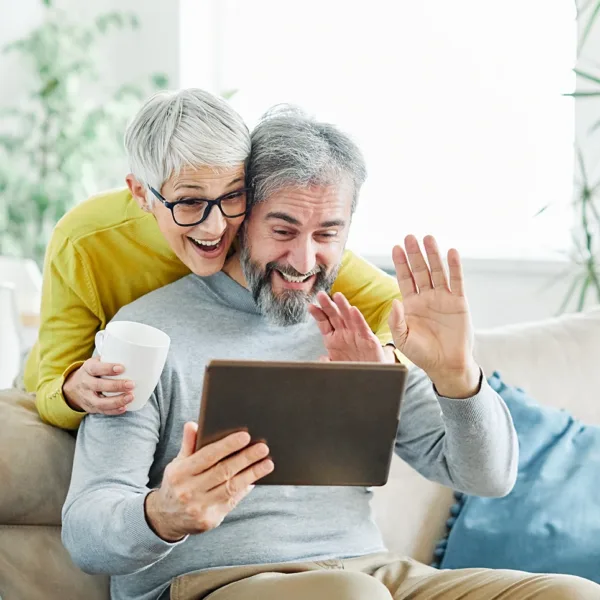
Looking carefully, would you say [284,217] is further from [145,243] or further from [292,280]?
[145,243]

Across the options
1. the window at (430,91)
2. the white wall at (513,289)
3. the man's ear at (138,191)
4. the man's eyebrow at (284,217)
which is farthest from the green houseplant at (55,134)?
the man's eyebrow at (284,217)

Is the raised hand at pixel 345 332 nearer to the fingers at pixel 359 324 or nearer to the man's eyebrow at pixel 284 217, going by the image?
the fingers at pixel 359 324

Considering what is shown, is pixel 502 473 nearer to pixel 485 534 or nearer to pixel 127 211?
pixel 485 534

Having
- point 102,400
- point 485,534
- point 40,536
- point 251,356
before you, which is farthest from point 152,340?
point 485,534

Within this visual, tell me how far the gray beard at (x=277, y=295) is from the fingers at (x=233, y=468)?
0.42 metres

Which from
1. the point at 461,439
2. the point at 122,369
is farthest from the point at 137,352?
the point at 461,439

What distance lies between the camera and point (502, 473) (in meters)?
1.67

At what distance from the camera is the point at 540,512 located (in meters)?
1.95

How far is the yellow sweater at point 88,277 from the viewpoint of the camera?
1711 millimetres

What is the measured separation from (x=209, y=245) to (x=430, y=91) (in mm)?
2431

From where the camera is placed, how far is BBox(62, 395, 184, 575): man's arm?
4.67 ft

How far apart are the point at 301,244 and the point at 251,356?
22 cm

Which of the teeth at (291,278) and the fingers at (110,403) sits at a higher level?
the teeth at (291,278)

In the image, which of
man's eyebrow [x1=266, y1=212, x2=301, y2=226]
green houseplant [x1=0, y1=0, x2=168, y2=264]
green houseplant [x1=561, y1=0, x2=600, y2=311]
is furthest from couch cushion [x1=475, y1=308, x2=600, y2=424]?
green houseplant [x1=0, y1=0, x2=168, y2=264]
